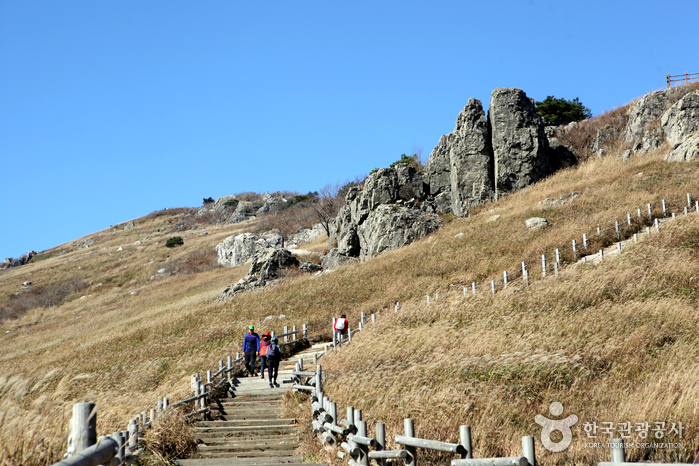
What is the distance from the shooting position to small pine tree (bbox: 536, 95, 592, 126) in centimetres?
7012

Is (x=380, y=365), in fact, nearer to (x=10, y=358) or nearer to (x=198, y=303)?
(x=198, y=303)

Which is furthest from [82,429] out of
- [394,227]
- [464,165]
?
→ [464,165]

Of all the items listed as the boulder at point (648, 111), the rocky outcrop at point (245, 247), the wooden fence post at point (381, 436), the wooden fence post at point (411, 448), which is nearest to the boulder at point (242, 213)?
the rocky outcrop at point (245, 247)

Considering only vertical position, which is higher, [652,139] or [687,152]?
[652,139]

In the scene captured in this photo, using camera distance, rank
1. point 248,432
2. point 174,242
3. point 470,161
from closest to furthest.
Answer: point 248,432 < point 470,161 < point 174,242

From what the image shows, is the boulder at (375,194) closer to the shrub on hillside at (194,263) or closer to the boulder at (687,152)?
the boulder at (687,152)

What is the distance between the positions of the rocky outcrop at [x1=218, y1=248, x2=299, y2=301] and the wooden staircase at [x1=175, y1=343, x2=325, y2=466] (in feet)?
86.9

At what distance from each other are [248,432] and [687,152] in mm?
43269

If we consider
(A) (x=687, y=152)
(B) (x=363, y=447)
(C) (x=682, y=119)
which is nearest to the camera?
(B) (x=363, y=447)

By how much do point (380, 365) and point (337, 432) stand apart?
5477mm

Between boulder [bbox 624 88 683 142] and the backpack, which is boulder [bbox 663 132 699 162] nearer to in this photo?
boulder [bbox 624 88 683 142]

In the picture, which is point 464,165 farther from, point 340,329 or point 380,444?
point 380,444

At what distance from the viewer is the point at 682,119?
1917 inches

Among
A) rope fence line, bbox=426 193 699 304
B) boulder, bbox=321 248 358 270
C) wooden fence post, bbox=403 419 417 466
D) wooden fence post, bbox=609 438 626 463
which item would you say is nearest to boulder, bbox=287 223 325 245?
boulder, bbox=321 248 358 270
